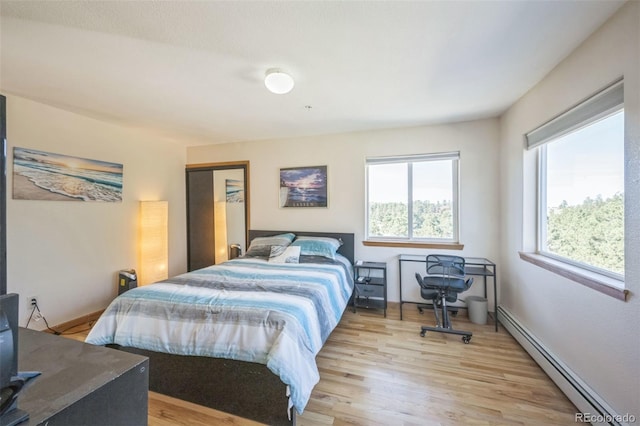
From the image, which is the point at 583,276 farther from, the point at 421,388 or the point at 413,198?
Result: the point at 413,198

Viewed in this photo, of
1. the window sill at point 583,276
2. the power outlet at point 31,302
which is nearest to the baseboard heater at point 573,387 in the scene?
the window sill at point 583,276

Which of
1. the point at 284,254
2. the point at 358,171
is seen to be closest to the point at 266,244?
the point at 284,254

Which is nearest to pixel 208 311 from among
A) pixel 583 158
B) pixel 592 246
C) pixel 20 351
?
pixel 20 351

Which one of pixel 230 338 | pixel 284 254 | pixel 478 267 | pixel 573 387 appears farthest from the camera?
pixel 284 254

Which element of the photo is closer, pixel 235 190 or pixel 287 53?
pixel 287 53

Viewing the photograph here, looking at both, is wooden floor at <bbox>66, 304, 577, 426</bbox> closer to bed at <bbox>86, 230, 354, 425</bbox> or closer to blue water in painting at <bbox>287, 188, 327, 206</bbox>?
bed at <bbox>86, 230, 354, 425</bbox>

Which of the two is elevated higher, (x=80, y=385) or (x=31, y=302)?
(x=80, y=385)

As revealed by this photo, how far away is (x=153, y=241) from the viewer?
12.5ft

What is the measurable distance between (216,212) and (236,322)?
314cm

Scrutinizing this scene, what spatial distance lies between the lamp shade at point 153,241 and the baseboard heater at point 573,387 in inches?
178

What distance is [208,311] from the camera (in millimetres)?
1811

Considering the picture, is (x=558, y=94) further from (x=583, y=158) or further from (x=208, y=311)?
(x=208, y=311)

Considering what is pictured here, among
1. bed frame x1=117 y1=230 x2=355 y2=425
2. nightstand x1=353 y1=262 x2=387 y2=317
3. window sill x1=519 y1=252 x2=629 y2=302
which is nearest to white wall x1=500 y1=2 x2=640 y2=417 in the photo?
window sill x1=519 y1=252 x2=629 y2=302

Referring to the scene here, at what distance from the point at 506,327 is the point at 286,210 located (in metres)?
3.14
